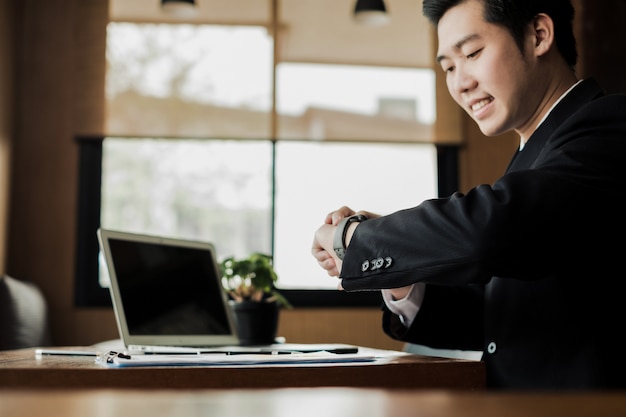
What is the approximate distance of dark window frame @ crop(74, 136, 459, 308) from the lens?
12.4 ft

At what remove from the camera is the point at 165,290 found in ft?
6.16

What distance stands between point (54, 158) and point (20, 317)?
37.4 inches

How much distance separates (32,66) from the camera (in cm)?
386

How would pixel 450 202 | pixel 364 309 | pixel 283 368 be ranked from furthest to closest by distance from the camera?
1. pixel 364 309
2. pixel 450 202
3. pixel 283 368

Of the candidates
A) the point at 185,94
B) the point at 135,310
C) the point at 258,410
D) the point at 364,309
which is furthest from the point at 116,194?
the point at 258,410

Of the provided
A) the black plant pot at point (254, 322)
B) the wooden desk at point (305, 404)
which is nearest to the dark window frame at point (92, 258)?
the black plant pot at point (254, 322)

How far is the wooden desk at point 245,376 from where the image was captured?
98 centimetres

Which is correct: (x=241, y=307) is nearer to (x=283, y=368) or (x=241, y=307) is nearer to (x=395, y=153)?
(x=283, y=368)

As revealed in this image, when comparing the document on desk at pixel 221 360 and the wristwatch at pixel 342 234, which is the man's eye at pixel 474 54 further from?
the document on desk at pixel 221 360

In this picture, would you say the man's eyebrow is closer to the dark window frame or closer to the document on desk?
the document on desk

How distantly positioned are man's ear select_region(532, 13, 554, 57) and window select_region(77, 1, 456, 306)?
2457 millimetres

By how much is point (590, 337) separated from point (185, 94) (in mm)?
2999

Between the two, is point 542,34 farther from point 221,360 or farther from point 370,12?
point 370,12

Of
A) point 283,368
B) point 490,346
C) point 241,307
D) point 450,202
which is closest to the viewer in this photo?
point 283,368
